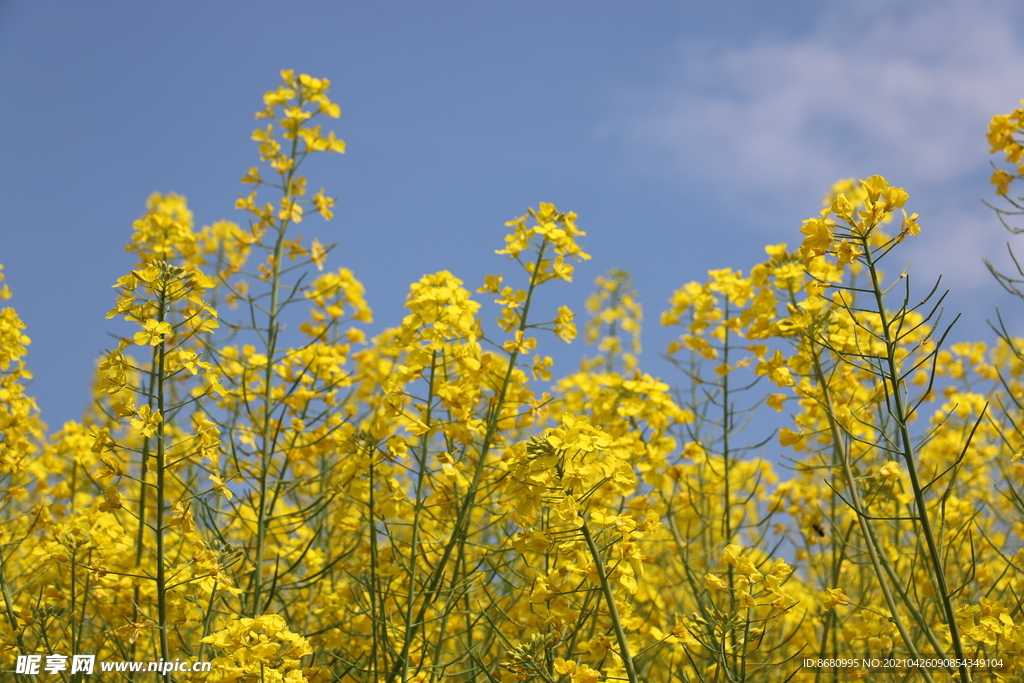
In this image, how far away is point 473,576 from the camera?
271cm

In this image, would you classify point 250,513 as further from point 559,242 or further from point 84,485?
Result: point 559,242

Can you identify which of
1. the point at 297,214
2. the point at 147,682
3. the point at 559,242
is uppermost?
the point at 297,214

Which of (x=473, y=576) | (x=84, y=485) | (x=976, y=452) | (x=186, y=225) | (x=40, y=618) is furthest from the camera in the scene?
(x=976, y=452)

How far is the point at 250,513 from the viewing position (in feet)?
13.5

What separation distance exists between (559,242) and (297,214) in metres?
1.35

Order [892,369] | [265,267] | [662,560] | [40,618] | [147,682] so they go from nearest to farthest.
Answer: [892,369], [40,618], [147,682], [265,267], [662,560]

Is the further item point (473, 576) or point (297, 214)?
point (297, 214)

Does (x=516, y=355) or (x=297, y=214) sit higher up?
(x=297, y=214)

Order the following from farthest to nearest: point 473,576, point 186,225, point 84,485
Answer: point 84,485 → point 186,225 → point 473,576

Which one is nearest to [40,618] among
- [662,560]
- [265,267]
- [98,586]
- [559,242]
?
[98,586]

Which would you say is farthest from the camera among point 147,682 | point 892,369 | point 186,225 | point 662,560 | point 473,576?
point 662,560

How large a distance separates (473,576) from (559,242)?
4.17ft

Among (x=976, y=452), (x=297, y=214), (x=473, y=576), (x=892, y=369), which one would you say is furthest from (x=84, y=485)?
(x=976, y=452)

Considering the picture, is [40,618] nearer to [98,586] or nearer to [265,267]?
[98,586]
